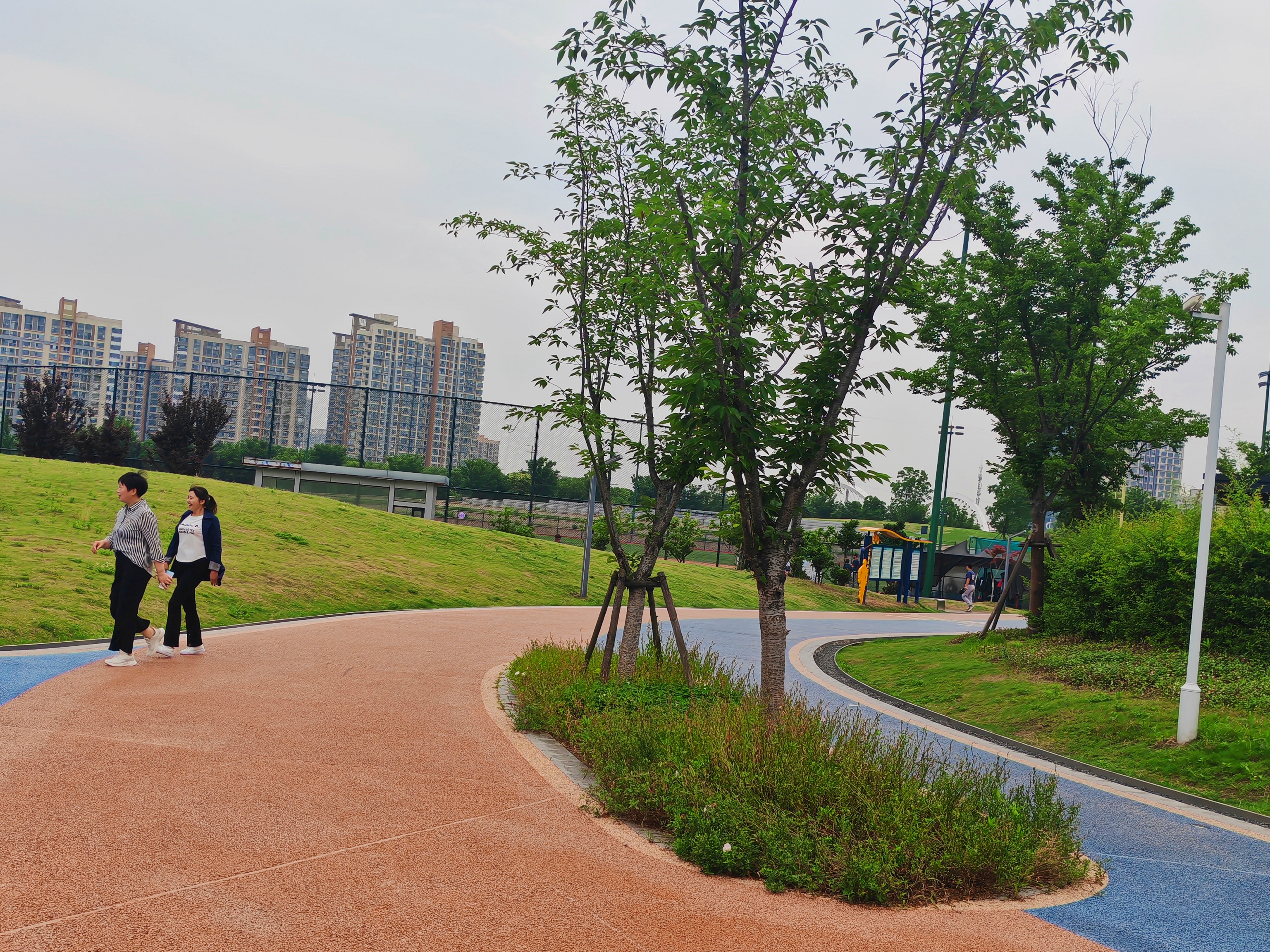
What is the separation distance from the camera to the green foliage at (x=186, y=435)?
37.5 m

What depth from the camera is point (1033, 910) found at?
15.6ft

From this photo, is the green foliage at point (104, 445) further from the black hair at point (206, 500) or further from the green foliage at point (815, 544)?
the green foliage at point (815, 544)

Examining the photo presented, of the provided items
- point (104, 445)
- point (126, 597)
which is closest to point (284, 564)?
point (126, 597)

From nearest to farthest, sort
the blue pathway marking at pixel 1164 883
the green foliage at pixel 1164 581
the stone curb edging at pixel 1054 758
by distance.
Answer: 1. the blue pathway marking at pixel 1164 883
2. the stone curb edging at pixel 1054 758
3. the green foliage at pixel 1164 581

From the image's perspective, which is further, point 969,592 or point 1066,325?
point 969,592

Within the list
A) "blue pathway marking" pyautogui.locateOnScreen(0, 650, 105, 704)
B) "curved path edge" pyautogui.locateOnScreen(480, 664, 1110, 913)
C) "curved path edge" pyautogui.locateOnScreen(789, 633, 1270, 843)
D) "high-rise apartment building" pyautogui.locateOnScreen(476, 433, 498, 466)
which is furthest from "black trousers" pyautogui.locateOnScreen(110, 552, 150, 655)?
"high-rise apartment building" pyautogui.locateOnScreen(476, 433, 498, 466)

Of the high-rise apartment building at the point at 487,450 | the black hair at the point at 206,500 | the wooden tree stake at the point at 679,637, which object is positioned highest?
the high-rise apartment building at the point at 487,450

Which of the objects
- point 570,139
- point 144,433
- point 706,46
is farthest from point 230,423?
point 706,46

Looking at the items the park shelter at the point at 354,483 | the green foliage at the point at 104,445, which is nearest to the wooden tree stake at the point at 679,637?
the green foliage at the point at 104,445

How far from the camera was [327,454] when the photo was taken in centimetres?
4884

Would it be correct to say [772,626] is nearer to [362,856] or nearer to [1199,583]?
[362,856]

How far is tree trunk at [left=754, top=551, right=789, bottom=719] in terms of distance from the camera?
6.81 metres

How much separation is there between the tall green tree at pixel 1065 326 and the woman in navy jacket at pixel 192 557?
43.5 feet

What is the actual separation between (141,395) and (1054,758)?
53.9 meters
